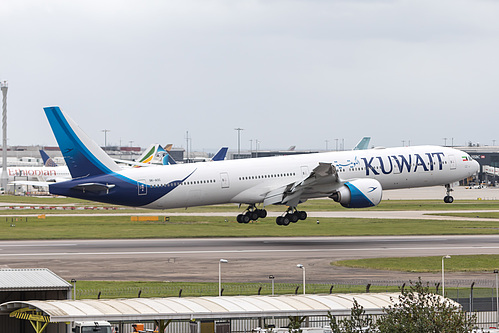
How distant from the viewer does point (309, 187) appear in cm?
6384

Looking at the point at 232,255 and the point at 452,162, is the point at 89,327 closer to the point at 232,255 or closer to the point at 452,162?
the point at 232,255

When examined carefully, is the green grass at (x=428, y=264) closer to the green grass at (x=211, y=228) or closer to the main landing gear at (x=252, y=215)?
the main landing gear at (x=252, y=215)

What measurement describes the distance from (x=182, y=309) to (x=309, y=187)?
3754 centimetres

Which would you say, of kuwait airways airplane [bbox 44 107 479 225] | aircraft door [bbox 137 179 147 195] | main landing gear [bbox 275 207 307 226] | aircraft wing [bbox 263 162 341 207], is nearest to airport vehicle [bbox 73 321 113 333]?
kuwait airways airplane [bbox 44 107 479 225]

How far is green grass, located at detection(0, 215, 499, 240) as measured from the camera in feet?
235

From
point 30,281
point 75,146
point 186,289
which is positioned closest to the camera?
point 30,281

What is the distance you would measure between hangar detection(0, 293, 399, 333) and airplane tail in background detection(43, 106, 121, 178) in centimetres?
3152

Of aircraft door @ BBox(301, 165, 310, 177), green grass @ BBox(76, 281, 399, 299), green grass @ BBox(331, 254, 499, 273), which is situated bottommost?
green grass @ BBox(76, 281, 399, 299)

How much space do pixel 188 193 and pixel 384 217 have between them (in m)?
34.0

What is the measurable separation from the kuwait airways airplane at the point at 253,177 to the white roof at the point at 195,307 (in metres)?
31.8

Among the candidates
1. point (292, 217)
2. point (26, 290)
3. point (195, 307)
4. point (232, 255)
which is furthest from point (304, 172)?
point (195, 307)

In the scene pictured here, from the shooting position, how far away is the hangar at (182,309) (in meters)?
26.0

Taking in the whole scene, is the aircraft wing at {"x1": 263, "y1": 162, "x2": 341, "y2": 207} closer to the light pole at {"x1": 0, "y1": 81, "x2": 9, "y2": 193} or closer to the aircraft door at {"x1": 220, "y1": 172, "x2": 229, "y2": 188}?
the aircraft door at {"x1": 220, "y1": 172, "x2": 229, "y2": 188}

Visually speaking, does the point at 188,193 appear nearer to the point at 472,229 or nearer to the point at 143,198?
the point at 143,198
